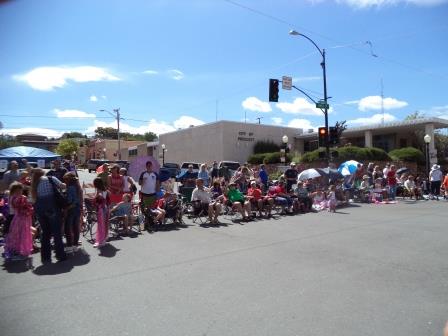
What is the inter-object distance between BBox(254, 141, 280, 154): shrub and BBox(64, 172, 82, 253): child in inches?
1346

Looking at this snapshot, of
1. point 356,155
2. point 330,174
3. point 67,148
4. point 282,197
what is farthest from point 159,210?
point 67,148

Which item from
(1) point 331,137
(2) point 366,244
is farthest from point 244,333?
(1) point 331,137

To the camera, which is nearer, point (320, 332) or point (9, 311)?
point (320, 332)

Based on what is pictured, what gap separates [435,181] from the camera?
2092 centimetres

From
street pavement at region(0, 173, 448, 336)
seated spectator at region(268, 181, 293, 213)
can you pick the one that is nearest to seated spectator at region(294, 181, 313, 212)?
seated spectator at region(268, 181, 293, 213)

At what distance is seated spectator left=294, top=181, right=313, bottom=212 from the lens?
15453 millimetres

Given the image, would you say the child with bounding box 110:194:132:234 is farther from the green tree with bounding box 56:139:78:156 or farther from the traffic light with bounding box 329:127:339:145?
the green tree with bounding box 56:139:78:156

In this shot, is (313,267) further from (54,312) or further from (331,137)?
(331,137)

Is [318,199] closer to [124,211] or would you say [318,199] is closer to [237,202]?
[237,202]

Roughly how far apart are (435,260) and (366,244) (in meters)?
1.64

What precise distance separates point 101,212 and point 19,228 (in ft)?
5.67

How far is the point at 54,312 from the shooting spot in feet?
17.1

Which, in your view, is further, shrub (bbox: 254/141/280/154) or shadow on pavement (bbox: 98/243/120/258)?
shrub (bbox: 254/141/280/154)

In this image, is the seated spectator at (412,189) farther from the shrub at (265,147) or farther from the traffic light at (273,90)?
the shrub at (265,147)
